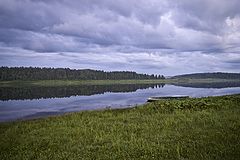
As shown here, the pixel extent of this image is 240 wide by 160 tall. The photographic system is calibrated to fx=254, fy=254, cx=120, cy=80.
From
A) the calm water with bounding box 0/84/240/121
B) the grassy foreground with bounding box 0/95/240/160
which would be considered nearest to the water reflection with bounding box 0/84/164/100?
the calm water with bounding box 0/84/240/121

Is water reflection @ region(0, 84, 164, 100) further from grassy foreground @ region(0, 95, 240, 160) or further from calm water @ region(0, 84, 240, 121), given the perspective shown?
grassy foreground @ region(0, 95, 240, 160)

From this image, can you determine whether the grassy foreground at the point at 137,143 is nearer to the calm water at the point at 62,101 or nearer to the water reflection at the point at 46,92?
the calm water at the point at 62,101

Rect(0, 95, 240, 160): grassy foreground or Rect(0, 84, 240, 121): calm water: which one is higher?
Rect(0, 95, 240, 160): grassy foreground

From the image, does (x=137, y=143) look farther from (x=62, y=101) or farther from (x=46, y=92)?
(x=46, y=92)

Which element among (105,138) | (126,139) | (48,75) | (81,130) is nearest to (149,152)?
(126,139)

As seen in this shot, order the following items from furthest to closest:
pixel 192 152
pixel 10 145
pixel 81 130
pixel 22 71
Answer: pixel 22 71
pixel 81 130
pixel 10 145
pixel 192 152

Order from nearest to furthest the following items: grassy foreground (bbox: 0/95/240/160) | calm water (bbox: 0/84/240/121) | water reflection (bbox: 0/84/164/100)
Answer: grassy foreground (bbox: 0/95/240/160) < calm water (bbox: 0/84/240/121) < water reflection (bbox: 0/84/164/100)

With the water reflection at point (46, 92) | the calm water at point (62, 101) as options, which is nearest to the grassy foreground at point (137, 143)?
the calm water at point (62, 101)

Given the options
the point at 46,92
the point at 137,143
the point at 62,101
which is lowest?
the point at 62,101

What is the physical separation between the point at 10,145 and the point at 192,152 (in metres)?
9.46

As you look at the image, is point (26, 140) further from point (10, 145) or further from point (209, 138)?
point (209, 138)

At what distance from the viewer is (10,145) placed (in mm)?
13695

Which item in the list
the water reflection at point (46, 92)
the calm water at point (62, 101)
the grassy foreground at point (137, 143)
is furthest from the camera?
the water reflection at point (46, 92)

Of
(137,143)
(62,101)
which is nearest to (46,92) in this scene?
(62,101)
